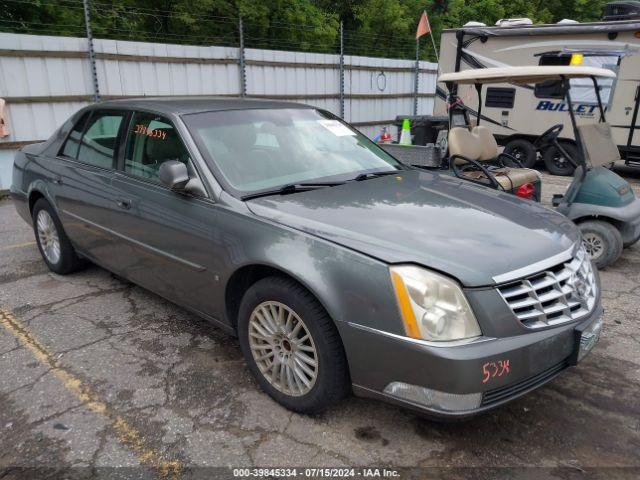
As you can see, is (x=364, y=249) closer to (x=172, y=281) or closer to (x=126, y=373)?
(x=172, y=281)

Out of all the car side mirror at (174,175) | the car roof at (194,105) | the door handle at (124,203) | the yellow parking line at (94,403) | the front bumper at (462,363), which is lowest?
the yellow parking line at (94,403)

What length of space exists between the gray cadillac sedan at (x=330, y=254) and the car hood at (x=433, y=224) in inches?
0.4

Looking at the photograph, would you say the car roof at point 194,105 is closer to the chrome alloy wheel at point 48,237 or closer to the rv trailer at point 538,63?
the chrome alloy wheel at point 48,237

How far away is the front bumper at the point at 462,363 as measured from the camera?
6.99 ft

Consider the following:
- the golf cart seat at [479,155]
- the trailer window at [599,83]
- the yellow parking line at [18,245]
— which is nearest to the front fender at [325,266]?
the golf cart seat at [479,155]

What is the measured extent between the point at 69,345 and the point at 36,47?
614 centimetres

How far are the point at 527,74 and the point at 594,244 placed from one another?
5.74 ft

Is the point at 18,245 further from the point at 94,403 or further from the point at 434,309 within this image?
the point at 434,309

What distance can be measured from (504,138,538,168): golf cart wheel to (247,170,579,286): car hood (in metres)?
7.70

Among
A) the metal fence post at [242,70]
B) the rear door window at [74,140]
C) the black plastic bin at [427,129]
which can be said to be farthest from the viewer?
the metal fence post at [242,70]

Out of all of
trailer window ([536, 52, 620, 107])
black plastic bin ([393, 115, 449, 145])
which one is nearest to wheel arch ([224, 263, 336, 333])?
black plastic bin ([393, 115, 449, 145])

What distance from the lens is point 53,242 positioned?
4.68 meters

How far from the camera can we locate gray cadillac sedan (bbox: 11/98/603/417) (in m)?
2.20

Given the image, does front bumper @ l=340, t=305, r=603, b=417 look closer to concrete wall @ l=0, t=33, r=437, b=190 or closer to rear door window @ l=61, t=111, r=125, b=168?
rear door window @ l=61, t=111, r=125, b=168
